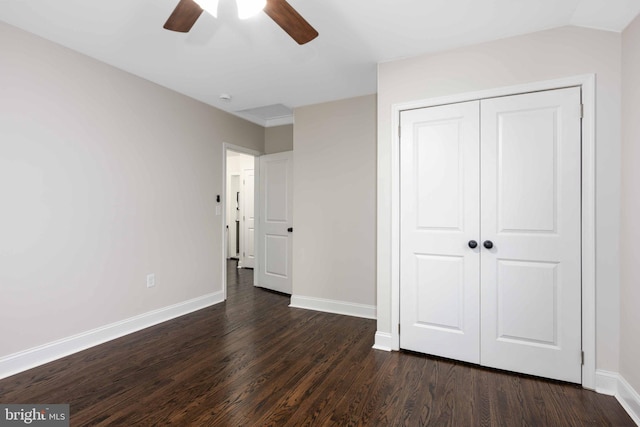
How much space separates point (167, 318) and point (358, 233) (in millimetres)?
2319

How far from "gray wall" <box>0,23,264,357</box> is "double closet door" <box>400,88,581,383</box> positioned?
250 cm

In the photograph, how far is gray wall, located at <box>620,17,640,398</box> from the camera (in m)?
1.90

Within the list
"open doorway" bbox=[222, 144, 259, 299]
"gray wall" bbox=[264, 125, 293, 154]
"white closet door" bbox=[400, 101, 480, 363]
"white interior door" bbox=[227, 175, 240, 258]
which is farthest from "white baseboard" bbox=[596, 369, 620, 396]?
"white interior door" bbox=[227, 175, 240, 258]

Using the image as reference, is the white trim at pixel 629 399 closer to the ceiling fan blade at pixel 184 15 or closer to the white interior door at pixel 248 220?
the ceiling fan blade at pixel 184 15

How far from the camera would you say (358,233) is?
3.78 m

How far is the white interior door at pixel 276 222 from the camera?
460 centimetres

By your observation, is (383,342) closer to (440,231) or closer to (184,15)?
(440,231)

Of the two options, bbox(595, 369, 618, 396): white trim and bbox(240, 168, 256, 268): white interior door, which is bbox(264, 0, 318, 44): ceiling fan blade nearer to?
bbox(595, 369, 618, 396): white trim

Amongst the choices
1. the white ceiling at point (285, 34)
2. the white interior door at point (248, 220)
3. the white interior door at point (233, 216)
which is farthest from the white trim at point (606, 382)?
the white interior door at point (233, 216)

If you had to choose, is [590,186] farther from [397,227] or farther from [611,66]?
[397,227]

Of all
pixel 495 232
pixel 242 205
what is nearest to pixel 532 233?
pixel 495 232

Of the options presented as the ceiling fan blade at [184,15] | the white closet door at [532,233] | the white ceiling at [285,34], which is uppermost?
the white ceiling at [285,34]

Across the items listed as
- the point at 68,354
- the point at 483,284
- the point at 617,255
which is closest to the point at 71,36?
the point at 68,354

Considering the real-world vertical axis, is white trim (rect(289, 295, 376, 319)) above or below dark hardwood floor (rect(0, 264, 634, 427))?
above
